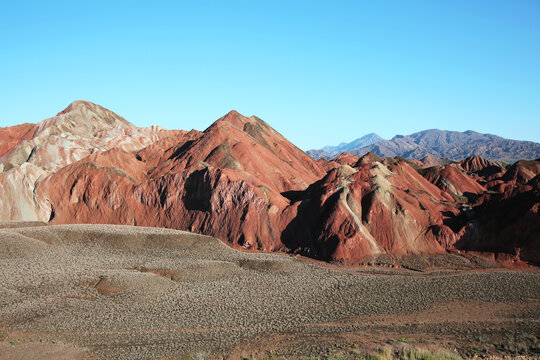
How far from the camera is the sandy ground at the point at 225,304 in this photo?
24.8 meters

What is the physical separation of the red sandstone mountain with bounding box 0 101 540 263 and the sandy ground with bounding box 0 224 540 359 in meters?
5.08

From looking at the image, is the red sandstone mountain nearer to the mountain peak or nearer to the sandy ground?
the sandy ground

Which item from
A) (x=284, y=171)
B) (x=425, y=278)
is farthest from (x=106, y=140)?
(x=425, y=278)

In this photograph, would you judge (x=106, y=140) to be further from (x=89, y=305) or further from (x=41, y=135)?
(x=89, y=305)

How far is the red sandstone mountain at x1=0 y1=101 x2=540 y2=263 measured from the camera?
46.5 m

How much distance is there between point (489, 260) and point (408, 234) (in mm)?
7705

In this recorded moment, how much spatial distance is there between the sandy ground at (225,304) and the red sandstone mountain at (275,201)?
5.08m

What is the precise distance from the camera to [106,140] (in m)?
102

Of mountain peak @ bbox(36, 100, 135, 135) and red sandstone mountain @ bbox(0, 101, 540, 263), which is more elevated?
mountain peak @ bbox(36, 100, 135, 135)

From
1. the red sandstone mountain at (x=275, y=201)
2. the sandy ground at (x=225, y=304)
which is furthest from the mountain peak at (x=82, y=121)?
the sandy ground at (x=225, y=304)

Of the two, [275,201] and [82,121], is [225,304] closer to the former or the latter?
[275,201]

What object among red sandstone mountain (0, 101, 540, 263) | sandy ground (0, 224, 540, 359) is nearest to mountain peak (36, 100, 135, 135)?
red sandstone mountain (0, 101, 540, 263)

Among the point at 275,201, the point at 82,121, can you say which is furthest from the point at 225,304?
the point at 82,121

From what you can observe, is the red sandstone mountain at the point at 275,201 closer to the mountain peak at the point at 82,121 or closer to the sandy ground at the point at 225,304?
the sandy ground at the point at 225,304
